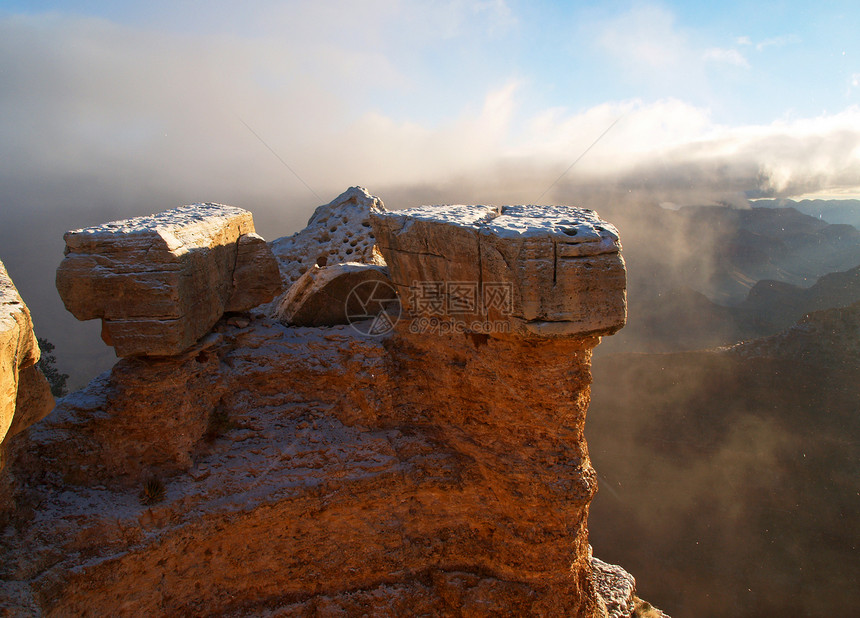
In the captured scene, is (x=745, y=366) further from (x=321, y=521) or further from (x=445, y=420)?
(x=321, y=521)

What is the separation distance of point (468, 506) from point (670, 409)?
13.5 meters

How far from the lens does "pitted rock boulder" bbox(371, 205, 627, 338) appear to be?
375 centimetres

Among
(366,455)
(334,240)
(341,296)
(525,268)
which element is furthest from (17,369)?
(334,240)

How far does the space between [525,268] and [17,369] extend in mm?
3170

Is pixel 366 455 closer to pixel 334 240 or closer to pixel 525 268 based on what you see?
pixel 525 268

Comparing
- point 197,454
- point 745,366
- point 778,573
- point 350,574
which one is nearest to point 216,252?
point 197,454

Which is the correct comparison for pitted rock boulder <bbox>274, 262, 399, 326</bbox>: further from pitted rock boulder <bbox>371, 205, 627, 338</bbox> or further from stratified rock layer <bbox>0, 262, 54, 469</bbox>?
stratified rock layer <bbox>0, 262, 54, 469</bbox>

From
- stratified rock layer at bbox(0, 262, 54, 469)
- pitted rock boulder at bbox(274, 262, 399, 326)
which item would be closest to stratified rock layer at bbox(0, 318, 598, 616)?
pitted rock boulder at bbox(274, 262, 399, 326)

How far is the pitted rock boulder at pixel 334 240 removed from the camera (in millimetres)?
7438

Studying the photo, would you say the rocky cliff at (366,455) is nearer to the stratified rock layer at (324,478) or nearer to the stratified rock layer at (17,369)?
the stratified rock layer at (324,478)

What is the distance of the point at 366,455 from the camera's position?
4.77 m

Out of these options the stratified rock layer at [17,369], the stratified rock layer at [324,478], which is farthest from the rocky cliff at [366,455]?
the stratified rock layer at [17,369]

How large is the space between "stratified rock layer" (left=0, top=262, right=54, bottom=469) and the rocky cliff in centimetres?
64

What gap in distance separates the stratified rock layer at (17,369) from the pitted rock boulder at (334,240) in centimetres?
383
